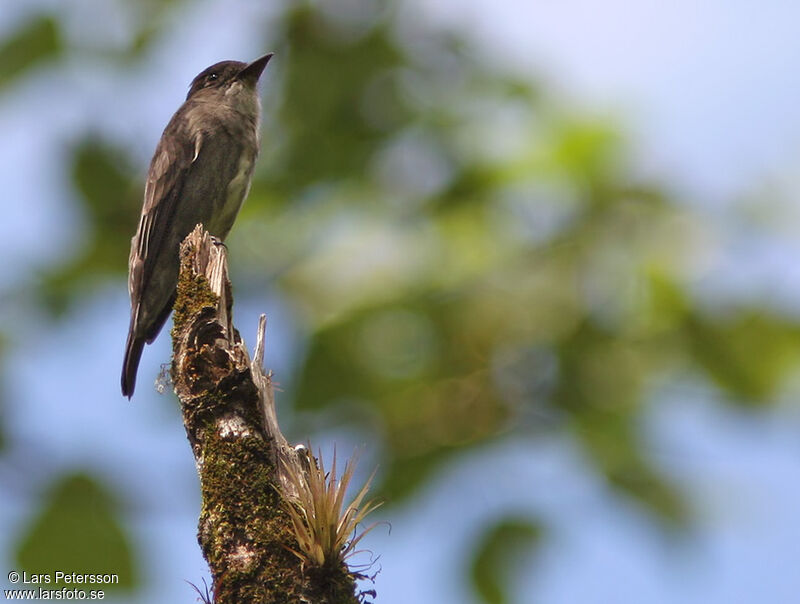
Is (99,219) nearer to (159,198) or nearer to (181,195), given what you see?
(159,198)

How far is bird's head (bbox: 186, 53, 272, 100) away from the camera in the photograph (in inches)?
295

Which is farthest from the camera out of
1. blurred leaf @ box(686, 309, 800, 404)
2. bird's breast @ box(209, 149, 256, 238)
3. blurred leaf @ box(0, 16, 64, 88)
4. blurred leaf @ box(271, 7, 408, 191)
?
bird's breast @ box(209, 149, 256, 238)

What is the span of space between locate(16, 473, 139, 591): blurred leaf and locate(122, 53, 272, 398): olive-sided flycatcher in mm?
830

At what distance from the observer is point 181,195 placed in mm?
6734

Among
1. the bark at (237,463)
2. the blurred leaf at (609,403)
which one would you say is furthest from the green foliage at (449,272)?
the bark at (237,463)

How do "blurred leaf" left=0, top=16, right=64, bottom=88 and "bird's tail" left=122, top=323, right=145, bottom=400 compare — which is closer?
"blurred leaf" left=0, top=16, right=64, bottom=88

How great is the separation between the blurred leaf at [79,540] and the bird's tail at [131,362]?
737mm

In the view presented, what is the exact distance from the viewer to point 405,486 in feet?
17.5

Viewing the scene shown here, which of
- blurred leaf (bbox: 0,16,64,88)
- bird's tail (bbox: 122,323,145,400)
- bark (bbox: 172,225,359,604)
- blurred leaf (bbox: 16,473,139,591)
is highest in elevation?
blurred leaf (bbox: 0,16,64,88)

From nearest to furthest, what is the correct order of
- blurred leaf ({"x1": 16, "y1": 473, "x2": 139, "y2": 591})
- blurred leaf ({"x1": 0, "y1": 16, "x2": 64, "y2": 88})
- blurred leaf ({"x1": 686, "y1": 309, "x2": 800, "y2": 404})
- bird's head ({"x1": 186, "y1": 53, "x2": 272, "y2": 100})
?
1. blurred leaf ({"x1": 686, "y1": 309, "x2": 800, "y2": 404})
2. blurred leaf ({"x1": 16, "y1": 473, "x2": 139, "y2": 591})
3. blurred leaf ({"x1": 0, "y1": 16, "x2": 64, "y2": 88})
4. bird's head ({"x1": 186, "y1": 53, "x2": 272, "y2": 100})

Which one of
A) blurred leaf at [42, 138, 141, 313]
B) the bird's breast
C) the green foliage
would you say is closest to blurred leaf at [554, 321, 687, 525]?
the green foliage

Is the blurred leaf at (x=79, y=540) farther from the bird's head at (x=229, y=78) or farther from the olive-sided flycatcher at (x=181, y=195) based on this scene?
the bird's head at (x=229, y=78)

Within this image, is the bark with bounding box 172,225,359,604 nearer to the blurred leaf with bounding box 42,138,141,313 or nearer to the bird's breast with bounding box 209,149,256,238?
the blurred leaf with bounding box 42,138,141,313

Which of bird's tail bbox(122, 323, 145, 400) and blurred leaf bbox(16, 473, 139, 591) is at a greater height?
bird's tail bbox(122, 323, 145, 400)
